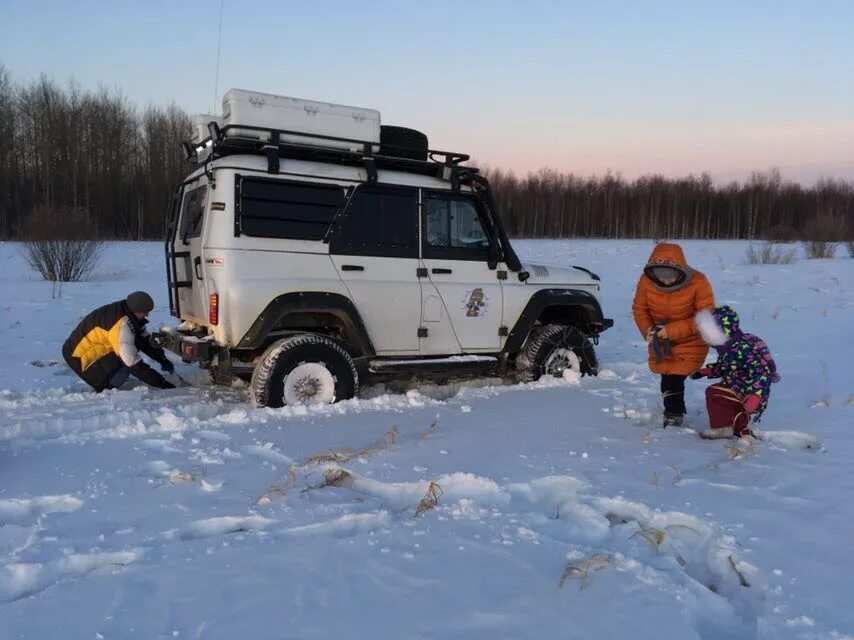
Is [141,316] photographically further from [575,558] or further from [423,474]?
[575,558]

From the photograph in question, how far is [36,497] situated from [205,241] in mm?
2526

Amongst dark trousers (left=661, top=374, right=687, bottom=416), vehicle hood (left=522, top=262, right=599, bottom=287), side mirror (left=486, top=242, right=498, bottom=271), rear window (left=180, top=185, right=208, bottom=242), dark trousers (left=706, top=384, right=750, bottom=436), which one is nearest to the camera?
dark trousers (left=706, top=384, right=750, bottom=436)

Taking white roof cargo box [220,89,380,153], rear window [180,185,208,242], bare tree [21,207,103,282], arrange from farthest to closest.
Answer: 1. bare tree [21,207,103,282]
2. rear window [180,185,208,242]
3. white roof cargo box [220,89,380,153]

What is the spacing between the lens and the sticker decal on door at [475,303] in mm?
6383

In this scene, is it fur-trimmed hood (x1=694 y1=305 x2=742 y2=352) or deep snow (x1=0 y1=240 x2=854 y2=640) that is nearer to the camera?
deep snow (x1=0 y1=240 x2=854 y2=640)

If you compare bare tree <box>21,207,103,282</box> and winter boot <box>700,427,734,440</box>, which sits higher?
bare tree <box>21,207,103,282</box>

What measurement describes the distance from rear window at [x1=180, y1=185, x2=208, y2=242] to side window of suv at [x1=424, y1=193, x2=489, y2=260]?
83.0 inches

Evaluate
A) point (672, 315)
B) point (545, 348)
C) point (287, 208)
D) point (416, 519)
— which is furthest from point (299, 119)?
point (416, 519)

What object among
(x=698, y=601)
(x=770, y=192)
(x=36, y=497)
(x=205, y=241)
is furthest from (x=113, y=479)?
(x=770, y=192)

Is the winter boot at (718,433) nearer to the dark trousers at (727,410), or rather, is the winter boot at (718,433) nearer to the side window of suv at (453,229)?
the dark trousers at (727,410)

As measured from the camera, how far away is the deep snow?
2512mm

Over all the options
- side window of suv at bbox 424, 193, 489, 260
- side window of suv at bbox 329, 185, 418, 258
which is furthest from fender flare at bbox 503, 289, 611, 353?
side window of suv at bbox 329, 185, 418, 258

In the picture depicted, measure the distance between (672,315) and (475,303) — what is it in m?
2.03

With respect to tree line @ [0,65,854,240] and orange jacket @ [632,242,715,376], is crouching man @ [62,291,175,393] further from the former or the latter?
tree line @ [0,65,854,240]
